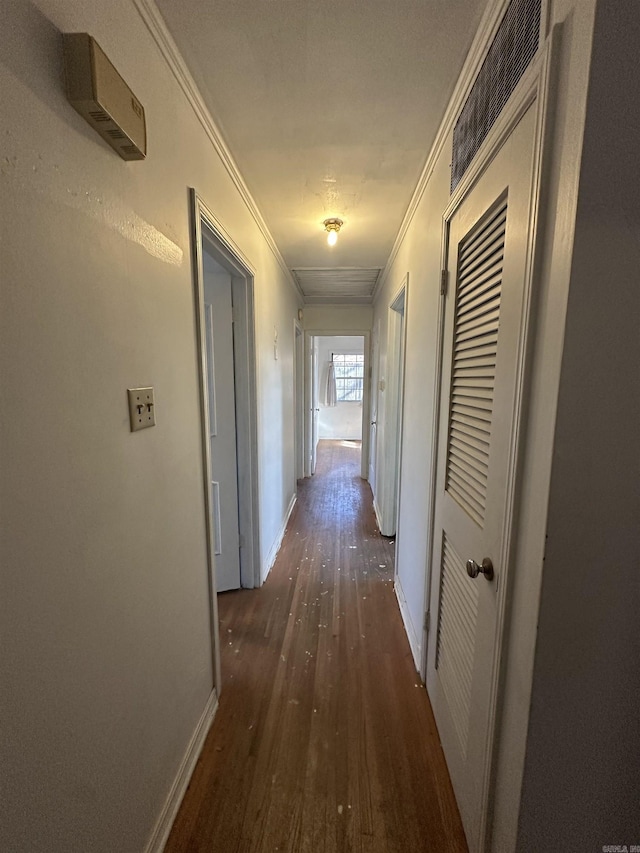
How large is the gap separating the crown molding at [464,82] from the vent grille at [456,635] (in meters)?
1.53

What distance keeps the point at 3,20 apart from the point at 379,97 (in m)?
1.10

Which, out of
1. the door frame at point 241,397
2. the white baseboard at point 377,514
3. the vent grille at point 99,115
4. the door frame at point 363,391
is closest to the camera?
the vent grille at point 99,115

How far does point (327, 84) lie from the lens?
116 centimetres

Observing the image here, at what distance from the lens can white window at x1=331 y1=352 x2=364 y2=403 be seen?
25.0 feet

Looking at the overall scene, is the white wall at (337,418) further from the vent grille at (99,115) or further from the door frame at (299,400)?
the vent grille at (99,115)

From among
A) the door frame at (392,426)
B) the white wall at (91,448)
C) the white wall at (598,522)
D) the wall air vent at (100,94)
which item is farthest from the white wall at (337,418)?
the white wall at (598,522)

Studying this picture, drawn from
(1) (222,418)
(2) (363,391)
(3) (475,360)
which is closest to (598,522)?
(3) (475,360)

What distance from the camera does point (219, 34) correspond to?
99cm

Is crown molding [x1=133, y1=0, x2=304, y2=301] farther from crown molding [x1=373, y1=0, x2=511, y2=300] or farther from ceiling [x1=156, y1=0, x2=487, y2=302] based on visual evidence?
crown molding [x1=373, y1=0, x2=511, y2=300]

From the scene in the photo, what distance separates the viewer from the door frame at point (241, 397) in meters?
1.34

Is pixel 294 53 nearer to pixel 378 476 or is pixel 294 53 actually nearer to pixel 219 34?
pixel 219 34

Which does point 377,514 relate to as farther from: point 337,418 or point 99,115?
point 337,418

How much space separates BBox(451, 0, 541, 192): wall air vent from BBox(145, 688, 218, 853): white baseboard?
7.24ft

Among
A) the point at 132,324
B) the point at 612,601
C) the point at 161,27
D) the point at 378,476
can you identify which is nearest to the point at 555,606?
the point at 612,601
